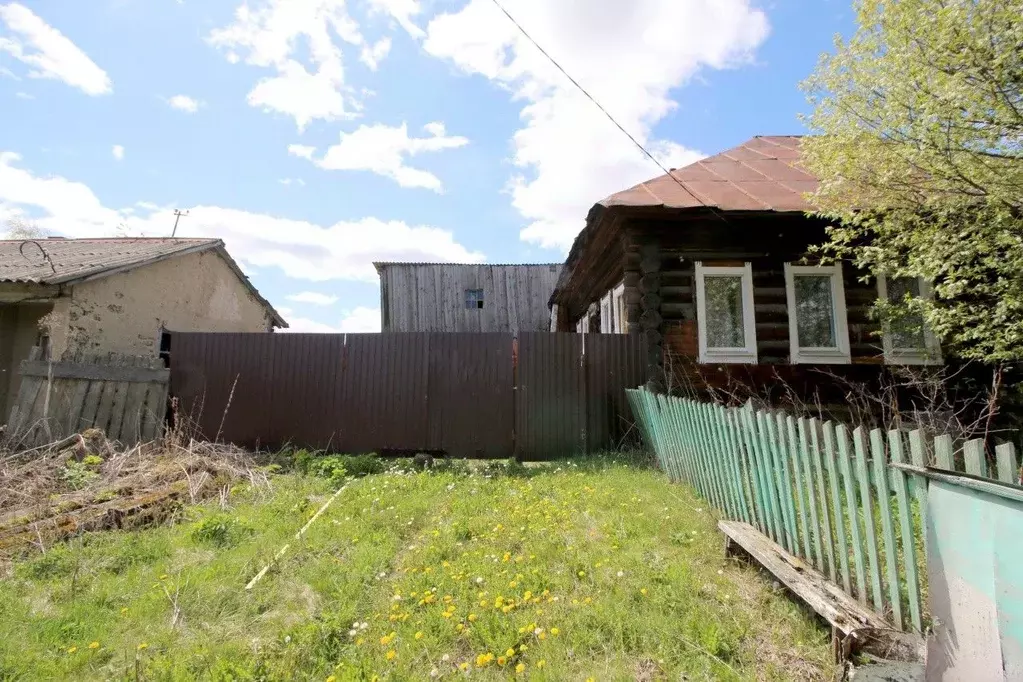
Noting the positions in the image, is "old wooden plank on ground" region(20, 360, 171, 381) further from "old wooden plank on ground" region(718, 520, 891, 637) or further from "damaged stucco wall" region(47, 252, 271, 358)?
"old wooden plank on ground" region(718, 520, 891, 637)

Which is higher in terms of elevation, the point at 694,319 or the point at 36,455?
the point at 694,319

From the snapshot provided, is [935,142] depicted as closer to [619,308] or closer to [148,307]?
[619,308]

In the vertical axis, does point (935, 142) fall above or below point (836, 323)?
above

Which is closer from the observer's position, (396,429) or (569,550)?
(569,550)

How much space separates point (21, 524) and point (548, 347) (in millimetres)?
6058

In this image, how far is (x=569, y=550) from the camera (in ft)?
12.3

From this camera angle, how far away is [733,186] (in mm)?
8805

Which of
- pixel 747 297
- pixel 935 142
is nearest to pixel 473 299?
pixel 747 297

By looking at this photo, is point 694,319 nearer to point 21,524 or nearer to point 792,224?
point 792,224

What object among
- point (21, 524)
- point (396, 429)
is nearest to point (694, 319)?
point (396, 429)

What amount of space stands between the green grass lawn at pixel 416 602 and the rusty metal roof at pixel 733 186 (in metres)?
4.85

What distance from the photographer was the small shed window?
1980cm

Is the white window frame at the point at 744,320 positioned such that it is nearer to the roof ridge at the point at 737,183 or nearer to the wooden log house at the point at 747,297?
the wooden log house at the point at 747,297

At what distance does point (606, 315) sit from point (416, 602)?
8114 millimetres
